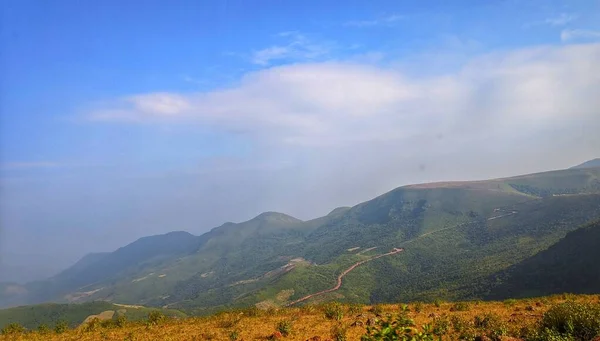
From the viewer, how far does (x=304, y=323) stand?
21156mm

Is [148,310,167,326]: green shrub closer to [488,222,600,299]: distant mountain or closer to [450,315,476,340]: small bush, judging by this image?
[450,315,476,340]: small bush

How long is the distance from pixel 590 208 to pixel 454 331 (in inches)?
8866

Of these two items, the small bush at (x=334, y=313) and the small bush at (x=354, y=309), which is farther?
the small bush at (x=354, y=309)

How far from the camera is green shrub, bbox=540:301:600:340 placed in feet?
46.1

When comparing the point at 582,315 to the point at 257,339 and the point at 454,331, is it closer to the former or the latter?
the point at 454,331

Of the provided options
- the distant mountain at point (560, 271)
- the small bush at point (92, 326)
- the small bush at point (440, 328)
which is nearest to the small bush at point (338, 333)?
the small bush at point (440, 328)

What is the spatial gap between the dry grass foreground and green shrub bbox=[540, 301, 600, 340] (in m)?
1.26

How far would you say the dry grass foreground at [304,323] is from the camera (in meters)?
18.7

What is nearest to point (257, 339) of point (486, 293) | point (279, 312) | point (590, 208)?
point (279, 312)

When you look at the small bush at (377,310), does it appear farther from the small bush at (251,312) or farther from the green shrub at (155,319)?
the green shrub at (155,319)

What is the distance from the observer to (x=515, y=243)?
548ft

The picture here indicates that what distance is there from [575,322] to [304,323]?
13.4m

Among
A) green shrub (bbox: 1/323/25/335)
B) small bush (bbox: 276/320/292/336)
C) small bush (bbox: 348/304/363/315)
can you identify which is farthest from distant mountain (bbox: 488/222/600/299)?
green shrub (bbox: 1/323/25/335)

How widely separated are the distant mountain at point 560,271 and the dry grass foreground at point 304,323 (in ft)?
246
